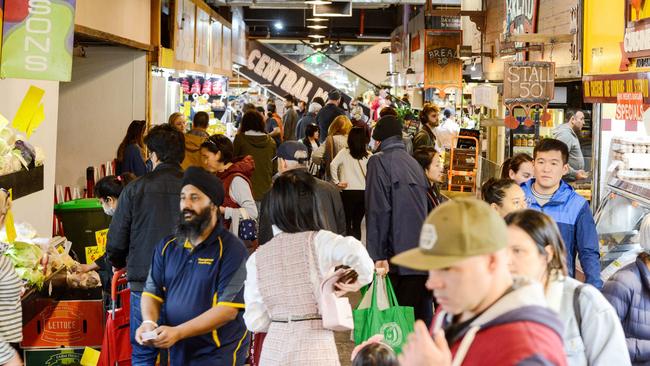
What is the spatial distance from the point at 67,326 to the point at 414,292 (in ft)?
7.62

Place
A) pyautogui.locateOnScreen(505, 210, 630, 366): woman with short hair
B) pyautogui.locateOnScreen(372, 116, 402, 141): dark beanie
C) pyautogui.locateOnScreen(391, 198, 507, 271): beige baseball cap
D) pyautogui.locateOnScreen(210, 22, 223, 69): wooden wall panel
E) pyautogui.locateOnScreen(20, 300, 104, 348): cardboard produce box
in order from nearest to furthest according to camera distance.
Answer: pyautogui.locateOnScreen(391, 198, 507, 271): beige baseball cap, pyautogui.locateOnScreen(505, 210, 630, 366): woman with short hair, pyautogui.locateOnScreen(20, 300, 104, 348): cardboard produce box, pyautogui.locateOnScreen(372, 116, 402, 141): dark beanie, pyautogui.locateOnScreen(210, 22, 223, 69): wooden wall panel

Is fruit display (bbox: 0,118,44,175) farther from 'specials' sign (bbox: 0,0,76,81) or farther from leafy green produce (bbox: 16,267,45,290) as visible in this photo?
leafy green produce (bbox: 16,267,45,290)

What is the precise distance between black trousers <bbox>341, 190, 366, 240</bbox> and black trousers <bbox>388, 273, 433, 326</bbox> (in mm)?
3562

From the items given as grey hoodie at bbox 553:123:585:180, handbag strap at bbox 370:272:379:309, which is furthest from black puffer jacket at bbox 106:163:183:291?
grey hoodie at bbox 553:123:585:180

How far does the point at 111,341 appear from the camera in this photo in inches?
222

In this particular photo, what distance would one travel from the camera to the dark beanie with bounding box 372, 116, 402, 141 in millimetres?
6859

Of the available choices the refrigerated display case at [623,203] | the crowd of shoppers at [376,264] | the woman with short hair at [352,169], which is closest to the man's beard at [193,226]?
the crowd of shoppers at [376,264]

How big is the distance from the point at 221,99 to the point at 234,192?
A: 15.4 metres

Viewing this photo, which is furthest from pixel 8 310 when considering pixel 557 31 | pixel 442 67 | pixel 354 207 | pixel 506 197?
pixel 442 67

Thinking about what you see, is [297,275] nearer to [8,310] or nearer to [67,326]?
[8,310]

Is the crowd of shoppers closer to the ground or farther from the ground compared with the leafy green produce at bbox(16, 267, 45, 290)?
farther from the ground

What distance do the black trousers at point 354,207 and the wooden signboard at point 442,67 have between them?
9677mm

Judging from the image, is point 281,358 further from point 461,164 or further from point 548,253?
point 461,164

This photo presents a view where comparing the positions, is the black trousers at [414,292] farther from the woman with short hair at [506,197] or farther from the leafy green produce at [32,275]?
the leafy green produce at [32,275]
